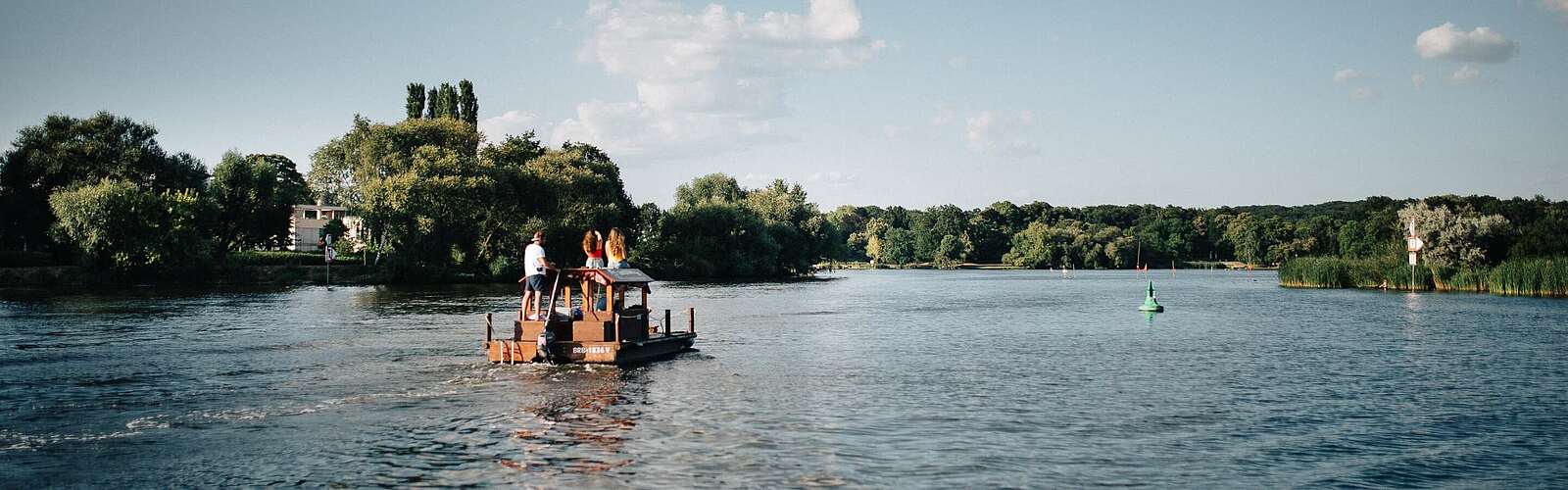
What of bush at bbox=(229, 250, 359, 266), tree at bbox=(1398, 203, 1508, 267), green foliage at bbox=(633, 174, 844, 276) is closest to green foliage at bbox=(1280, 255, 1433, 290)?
tree at bbox=(1398, 203, 1508, 267)

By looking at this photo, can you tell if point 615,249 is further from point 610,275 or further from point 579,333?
point 579,333

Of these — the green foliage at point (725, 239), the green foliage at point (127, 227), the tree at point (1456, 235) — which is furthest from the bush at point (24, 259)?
the tree at point (1456, 235)

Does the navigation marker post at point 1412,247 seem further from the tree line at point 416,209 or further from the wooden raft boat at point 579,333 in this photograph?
the wooden raft boat at point 579,333

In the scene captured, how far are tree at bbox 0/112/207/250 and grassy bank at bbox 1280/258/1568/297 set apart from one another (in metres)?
87.1

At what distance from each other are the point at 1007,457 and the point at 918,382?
27.4 feet

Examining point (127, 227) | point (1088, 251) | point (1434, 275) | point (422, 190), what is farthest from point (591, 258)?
point (1088, 251)

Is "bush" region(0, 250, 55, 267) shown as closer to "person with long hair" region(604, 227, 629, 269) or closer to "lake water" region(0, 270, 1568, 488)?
"lake water" region(0, 270, 1568, 488)

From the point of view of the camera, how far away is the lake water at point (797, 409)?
45.9 ft

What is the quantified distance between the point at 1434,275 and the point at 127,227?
3385 inches

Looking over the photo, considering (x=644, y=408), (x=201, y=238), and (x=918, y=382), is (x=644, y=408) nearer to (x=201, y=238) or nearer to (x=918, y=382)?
(x=918, y=382)

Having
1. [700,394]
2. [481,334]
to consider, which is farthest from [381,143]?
[700,394]

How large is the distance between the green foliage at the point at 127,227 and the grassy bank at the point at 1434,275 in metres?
80.9

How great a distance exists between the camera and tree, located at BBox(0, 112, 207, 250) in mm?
76750

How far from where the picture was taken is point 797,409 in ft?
63.1
